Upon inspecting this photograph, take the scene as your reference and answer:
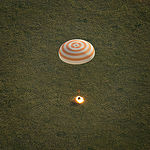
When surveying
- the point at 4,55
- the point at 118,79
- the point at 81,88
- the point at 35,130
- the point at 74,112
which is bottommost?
the point at 35,130

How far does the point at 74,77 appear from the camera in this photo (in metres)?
6.26

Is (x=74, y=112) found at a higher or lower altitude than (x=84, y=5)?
lower

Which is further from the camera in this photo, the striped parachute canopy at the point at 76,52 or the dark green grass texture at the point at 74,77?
the dark green grass texture at the point at 74,77

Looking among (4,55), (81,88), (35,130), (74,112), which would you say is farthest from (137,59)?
→ (4,55)

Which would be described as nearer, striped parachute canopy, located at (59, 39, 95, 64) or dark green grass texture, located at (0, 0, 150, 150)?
striped parachute canopy, located at (59, 39, 95, 64)

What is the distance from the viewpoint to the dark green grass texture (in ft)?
17.5

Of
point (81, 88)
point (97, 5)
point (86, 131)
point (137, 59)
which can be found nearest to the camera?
point (86, 131)

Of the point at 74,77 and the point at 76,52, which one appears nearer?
the point at 76,52

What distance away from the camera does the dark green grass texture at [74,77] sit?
532cm

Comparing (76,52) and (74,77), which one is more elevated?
(74,77)

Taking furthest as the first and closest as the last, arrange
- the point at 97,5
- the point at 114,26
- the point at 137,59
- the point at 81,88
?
the point at 97,5 < the point at 114,26 < the point at 137,59 < the point at 81,88

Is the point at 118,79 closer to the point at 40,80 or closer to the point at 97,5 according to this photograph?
the point at 40,80

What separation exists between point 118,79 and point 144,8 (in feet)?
12.6

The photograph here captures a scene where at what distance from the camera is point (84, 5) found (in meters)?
8.12
